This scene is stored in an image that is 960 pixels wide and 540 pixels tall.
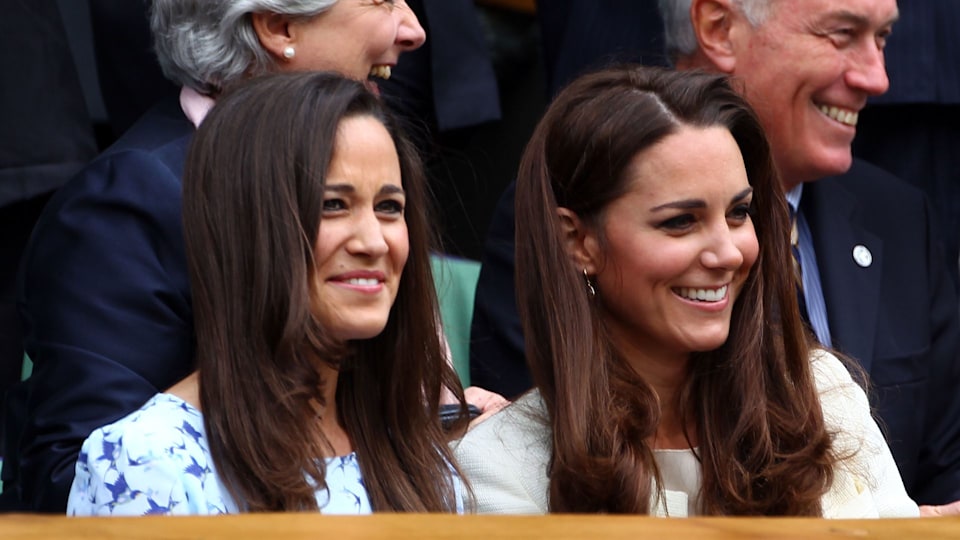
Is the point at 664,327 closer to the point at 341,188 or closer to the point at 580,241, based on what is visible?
the point at 580,241

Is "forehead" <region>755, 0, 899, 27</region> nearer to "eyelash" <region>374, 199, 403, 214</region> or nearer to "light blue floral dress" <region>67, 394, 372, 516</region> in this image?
"eyelash" <region>374, 199, 403, 214</region>

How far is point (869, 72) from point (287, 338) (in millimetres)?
1729

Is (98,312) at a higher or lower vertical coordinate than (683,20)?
lower

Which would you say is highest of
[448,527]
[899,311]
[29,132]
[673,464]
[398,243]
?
[448,527]

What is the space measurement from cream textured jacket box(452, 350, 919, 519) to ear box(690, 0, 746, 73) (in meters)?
0.94

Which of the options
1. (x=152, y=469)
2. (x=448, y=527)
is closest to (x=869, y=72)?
(x=152, y=469)

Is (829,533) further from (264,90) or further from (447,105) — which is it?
(447,105)

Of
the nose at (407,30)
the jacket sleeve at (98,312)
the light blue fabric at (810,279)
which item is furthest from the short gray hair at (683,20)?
the jacket sleeve at (98,312)

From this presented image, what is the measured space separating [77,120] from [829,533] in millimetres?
2160

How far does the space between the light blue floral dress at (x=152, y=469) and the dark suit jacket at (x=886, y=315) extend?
1036 millimetres

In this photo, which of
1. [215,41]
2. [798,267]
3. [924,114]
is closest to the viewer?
[215,41]

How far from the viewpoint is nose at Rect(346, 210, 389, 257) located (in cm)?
238

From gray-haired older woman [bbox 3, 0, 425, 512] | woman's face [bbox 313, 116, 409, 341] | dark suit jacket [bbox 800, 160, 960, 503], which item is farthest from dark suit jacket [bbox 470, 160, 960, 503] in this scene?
woman's face [bbox 313, 116, 409, 341]

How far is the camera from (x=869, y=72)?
360 centimetres
